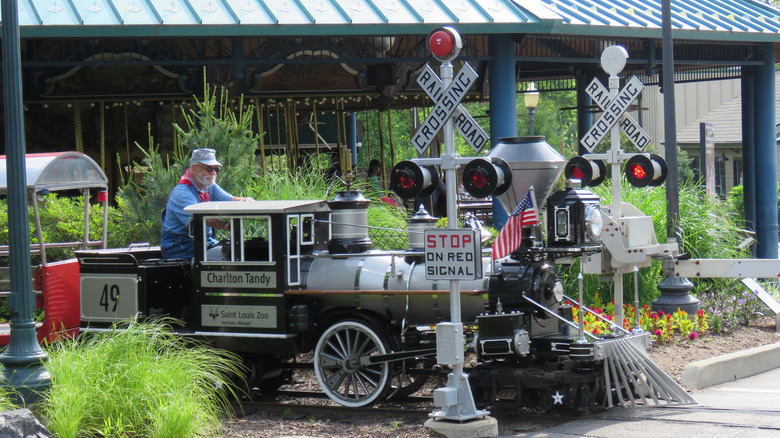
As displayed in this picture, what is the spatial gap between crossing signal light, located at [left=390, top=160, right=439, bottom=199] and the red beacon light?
2.97 ft

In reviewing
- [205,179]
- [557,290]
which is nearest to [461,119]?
[557,290]

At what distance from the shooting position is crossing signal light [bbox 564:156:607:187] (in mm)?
9750

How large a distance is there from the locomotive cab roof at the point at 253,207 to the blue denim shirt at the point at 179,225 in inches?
16.8

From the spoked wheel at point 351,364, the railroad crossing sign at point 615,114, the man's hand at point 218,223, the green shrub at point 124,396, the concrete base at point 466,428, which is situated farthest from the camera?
the railroad crossing sign at point 615,114

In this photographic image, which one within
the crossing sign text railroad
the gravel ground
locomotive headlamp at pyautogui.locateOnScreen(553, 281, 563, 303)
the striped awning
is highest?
the striped awning

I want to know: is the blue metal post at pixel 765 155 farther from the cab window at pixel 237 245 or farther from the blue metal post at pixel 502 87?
the cab window at pixel 237 245

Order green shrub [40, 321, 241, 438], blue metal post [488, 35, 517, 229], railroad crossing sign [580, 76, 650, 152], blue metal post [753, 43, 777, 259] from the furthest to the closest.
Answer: blue metal post [753, 43, 777, 259]
blue metal post [488, 35, 517, 229]
railroad crossing sign [580, 76, 650, 152]
green shrub [40, 321, 241, 438]

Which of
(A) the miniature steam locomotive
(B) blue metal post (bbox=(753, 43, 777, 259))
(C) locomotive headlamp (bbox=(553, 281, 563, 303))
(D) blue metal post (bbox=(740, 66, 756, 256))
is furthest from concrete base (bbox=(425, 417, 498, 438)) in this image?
(D) blue metal post (bbox=(740, 66, 756, 256))

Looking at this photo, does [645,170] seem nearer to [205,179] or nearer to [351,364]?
[351,364]

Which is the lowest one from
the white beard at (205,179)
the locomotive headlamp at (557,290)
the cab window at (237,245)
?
the locomotive headlamp at (557,290)

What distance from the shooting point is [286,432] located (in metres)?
7.80

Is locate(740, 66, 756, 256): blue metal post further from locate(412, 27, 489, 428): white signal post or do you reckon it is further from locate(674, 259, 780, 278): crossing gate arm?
locate(412, 27, 489, 428): white signal post

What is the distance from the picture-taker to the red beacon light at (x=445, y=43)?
744 centimetres

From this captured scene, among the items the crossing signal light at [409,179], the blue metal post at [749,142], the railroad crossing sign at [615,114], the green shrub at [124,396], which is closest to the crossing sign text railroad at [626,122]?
the railroad crossing sign at [615,114]
